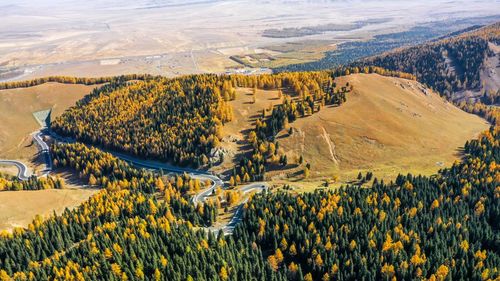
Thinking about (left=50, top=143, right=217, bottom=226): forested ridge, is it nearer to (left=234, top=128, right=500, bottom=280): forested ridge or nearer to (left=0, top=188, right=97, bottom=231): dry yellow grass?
(left=234, top=128, right=500, bottom=280): forested ridge

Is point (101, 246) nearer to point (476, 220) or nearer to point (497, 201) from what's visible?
point (476, 220)

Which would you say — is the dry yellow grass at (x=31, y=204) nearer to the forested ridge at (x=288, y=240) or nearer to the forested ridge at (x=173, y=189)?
the forested ridge at (x=288, y=240)

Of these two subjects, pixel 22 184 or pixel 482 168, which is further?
pixel 22 184

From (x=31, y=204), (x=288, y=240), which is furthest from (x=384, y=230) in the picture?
(x=31, y=204)

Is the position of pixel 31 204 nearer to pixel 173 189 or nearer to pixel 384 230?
pixel 173 189

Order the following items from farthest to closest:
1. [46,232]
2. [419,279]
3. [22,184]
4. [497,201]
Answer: [22,184], [497,201], [46,232], [419,279]

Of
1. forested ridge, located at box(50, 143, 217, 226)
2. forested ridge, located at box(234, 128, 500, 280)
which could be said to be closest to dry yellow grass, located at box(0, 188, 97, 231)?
forested ridge, located at box(50, 143, 217, 226)

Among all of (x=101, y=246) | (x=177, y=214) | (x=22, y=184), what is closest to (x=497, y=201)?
(x=177, y=214)

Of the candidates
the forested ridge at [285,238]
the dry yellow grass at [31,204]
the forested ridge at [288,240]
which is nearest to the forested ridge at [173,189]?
the forested ridge at [285,238]
